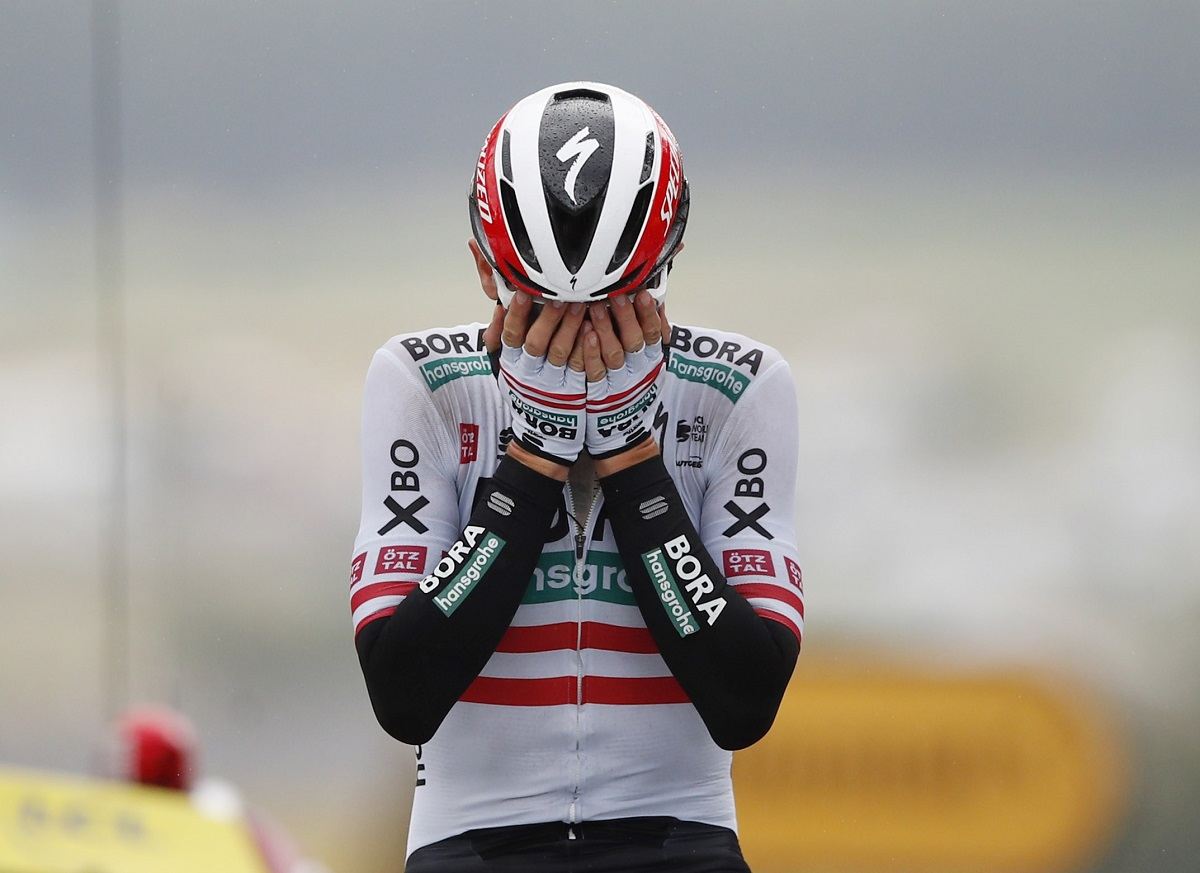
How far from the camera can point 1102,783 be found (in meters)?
2.77

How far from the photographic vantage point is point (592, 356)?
1537 millimetres

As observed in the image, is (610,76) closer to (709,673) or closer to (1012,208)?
(1012,208)

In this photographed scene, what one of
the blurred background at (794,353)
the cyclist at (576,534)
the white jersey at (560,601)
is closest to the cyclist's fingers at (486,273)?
the cyclist at (576,534)

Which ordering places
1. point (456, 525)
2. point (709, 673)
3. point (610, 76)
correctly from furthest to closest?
point (610, 76) → point (456, 525) → point (709, 673)

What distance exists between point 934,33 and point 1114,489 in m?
0.93

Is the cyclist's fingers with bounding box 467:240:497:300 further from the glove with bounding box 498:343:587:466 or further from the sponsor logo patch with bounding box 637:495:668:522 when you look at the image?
the sponsor logo patch with bounding box 637:495:668:522

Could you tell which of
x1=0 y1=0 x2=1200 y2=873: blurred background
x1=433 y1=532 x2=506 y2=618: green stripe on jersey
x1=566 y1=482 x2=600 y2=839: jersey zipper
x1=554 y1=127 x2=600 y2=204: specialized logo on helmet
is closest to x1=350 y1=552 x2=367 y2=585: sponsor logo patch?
x1=433 y1=532 x2=506 y2=618: green stripe on jersey

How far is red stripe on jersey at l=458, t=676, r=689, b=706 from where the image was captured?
5.26ft

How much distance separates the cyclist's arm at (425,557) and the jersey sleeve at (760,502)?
0.21 metres

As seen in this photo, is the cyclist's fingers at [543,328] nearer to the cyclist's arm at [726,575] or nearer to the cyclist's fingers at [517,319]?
the cyclist's fingers at [517,319]

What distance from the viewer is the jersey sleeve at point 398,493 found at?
1.56 m

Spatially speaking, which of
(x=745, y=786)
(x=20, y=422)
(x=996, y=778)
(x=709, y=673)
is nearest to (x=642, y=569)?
(x=709, y=673)

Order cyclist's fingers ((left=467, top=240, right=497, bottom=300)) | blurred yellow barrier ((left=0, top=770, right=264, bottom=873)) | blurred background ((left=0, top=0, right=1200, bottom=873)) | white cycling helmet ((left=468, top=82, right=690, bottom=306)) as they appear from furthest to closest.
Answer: blurred background ((left=0, top=0, right=1200, bottom=873))
cyclist's fingers ((left=467, top=240, right=497, bottom=300))
white cycling helmet ((left=468, top=82, right=690, bottom=306))
blurred yellow barrier ((left=0, top=770, right=264, bottom=873))

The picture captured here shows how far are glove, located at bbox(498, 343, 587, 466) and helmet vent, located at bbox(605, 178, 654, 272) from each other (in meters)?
0.13
